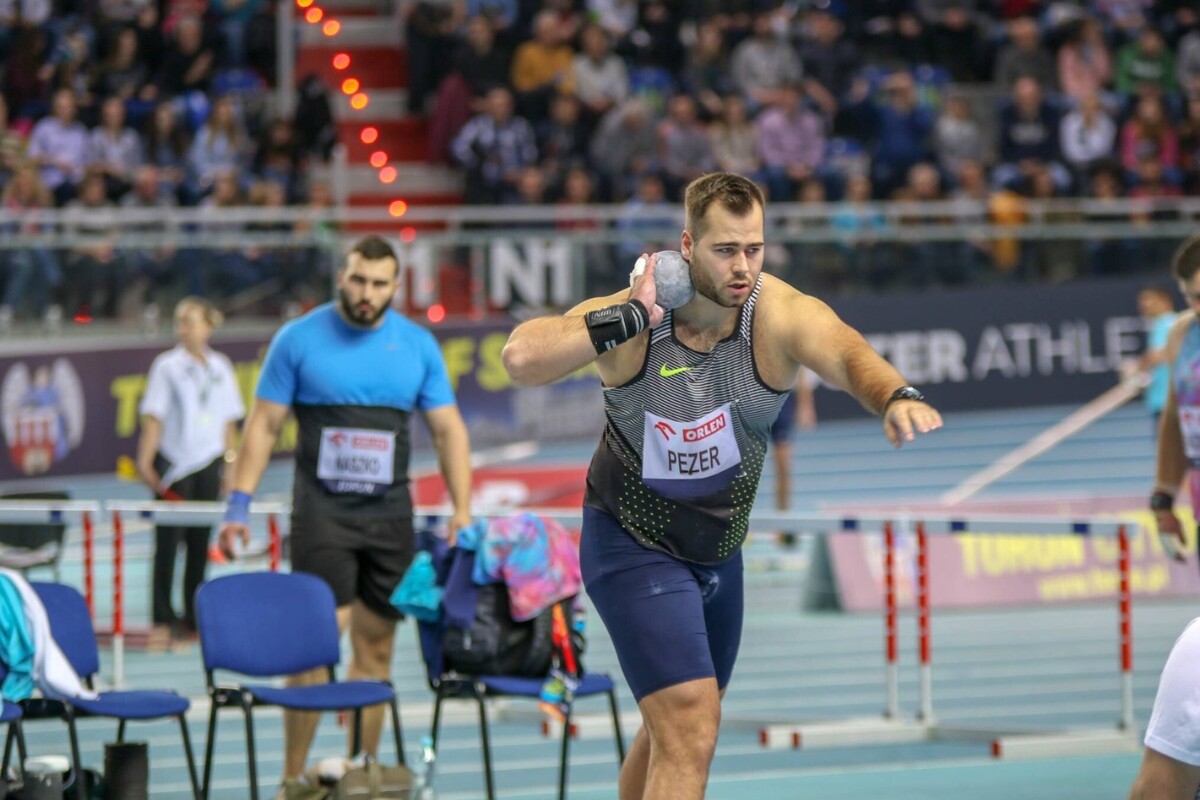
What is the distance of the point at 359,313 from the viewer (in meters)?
7.33

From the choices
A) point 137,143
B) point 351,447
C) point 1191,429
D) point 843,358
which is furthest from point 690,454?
point 137,143

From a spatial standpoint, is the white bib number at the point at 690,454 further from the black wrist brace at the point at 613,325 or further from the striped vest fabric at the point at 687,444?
the black wrist brace at the point at 613,325

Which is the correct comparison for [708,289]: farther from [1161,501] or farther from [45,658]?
[1161,501]

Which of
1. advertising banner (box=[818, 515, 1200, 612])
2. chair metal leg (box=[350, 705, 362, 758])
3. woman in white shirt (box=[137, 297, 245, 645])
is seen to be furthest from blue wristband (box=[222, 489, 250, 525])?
advertising banner (box=[818, 515, 1200, 612])

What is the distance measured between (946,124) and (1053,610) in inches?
318

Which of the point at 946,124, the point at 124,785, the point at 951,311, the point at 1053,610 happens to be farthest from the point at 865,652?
the point at 946,124

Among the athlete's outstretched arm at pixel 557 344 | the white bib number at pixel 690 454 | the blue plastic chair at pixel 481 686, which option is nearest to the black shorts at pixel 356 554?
the blue plastic chair at pixel 481 686

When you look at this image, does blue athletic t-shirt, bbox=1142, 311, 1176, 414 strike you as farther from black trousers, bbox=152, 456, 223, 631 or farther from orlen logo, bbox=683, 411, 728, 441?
orlen logo, bbox=683, 411, 728, 441

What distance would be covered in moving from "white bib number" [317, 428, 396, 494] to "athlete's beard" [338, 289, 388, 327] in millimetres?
405

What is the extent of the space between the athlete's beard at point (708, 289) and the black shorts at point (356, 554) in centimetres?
272

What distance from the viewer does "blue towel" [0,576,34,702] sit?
6.37 m

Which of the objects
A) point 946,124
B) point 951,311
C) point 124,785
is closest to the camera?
point 124,785

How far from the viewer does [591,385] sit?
666 inches

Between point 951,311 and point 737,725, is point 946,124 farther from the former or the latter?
point 737,725
